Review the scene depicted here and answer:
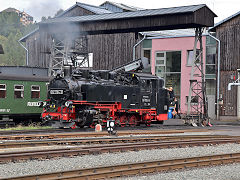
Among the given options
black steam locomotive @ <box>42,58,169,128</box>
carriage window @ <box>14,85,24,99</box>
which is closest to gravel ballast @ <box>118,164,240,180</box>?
black steam locomotive @ <box>42,58,169,128</box>

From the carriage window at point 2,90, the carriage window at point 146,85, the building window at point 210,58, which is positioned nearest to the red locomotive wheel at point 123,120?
the carriage window at point 146,85

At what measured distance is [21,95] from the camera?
2156 cm

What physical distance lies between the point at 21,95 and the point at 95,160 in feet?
39.4

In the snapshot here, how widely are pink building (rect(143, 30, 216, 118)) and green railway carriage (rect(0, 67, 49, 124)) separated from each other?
15.7m

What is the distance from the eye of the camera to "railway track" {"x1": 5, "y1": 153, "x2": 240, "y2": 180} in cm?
812

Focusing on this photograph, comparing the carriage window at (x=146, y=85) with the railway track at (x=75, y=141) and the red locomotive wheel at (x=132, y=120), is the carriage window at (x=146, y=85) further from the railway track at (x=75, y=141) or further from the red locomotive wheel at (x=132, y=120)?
the railway track at (x=75, y=141)

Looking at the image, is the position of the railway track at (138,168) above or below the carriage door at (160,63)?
below

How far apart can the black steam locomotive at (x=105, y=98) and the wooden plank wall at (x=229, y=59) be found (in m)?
10.3

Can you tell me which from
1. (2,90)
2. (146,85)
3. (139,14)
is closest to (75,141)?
(2,90)

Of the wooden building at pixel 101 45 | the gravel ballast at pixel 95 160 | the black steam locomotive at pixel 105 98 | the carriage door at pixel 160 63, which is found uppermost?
the wooden building at pixel 101 45

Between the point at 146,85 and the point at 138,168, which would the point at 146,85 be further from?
the point at 138,168

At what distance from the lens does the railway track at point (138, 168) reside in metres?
8.12

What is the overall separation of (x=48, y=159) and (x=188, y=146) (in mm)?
5472

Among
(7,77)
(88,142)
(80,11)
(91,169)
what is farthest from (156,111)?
(80,11)
